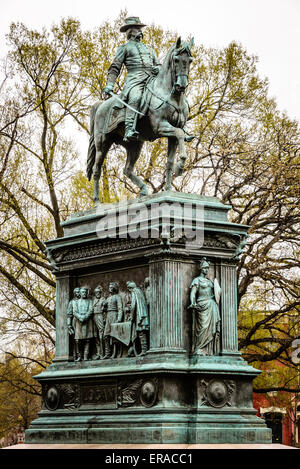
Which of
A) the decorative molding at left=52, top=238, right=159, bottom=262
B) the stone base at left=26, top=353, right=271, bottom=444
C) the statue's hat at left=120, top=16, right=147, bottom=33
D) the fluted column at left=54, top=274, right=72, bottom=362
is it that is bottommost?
the stone base at left=26, top=353, right=271, bottom=444

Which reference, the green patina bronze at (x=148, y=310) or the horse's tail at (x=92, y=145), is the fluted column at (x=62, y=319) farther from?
the horse's tail at (x=92, y=145)

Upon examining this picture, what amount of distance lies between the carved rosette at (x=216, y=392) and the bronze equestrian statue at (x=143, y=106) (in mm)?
3265

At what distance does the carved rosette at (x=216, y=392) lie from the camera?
616 inches

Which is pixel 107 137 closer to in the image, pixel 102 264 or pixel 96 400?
pixel 102 264

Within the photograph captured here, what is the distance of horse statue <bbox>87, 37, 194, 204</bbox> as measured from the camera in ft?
54.7

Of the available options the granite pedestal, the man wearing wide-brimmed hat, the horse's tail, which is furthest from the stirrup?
the horse's tail

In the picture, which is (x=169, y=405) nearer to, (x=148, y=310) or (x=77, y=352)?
(x=148, y=310)

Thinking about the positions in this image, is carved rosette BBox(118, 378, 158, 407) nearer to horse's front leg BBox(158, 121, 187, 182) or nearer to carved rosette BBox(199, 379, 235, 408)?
carved rosette BBox(199, 379, 235, 408)

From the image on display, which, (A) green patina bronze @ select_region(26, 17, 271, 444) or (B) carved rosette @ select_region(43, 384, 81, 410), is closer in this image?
(A) green patina bronze @ select_region(26, 17, 271, 444)

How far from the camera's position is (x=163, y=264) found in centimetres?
1600

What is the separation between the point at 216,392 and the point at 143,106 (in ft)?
16.0

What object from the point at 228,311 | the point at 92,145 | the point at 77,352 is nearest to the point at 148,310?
the point at 228,311

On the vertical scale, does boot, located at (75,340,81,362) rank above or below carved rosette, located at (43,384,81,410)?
above

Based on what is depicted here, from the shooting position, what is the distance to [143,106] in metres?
17.4
